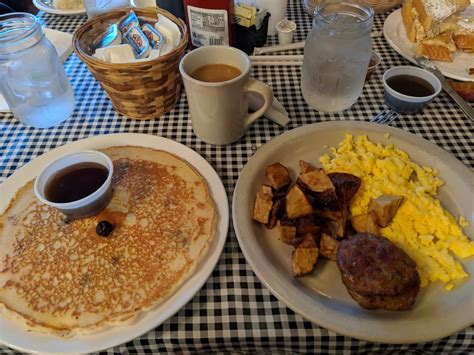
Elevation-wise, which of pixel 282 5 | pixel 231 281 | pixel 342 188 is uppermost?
pixel 282 5

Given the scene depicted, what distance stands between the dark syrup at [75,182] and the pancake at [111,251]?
61mm

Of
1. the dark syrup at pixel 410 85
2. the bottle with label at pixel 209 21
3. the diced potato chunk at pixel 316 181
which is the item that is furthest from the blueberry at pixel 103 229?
the dark syrup at pixel 410 85

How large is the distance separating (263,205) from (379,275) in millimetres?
302

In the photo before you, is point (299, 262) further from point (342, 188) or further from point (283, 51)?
point (283, 51)

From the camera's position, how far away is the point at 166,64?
1127 mm

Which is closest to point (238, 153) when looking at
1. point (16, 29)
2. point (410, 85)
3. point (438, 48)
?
point (410, 85)

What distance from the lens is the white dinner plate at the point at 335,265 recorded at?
71cm

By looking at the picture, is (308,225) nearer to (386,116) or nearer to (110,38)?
(386,116)

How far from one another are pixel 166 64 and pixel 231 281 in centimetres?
68

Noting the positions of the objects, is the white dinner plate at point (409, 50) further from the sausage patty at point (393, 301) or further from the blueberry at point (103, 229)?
the blueberry at point (103, 229)

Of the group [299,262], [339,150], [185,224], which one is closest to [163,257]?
[185,224]

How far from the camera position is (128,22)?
4.17 ft

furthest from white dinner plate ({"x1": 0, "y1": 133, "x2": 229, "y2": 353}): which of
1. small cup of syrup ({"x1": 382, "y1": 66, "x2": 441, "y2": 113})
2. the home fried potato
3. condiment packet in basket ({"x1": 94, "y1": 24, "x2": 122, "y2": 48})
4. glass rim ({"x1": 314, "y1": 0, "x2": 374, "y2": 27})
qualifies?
small cup of syrup ({"x1": 382, "y1": 66, "x2": 441, "y2": 113})

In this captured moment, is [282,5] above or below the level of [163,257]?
above
